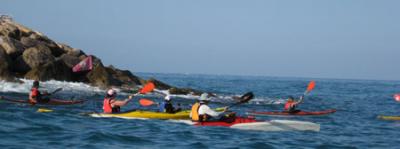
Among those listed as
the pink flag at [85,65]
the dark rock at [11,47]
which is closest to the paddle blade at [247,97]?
the pink flag at [85,65]

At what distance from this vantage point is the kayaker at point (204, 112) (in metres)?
19.8

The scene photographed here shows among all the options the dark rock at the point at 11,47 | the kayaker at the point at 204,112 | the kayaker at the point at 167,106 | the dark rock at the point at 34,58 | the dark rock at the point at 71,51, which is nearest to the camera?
the kayaker at the point at 204,112

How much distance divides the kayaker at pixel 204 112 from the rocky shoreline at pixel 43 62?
20.6 metres

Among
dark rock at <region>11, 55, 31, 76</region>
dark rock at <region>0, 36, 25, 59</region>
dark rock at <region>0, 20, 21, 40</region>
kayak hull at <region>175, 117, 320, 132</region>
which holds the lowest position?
kayak hull at <region>175, 117, 320, 132</region>

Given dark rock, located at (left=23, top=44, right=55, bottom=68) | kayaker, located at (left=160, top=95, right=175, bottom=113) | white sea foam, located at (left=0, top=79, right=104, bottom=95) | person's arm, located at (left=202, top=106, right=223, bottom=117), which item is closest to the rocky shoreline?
dark rock, located at (left=23, top=44, right=55, bottom=68)

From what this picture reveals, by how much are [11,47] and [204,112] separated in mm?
23590

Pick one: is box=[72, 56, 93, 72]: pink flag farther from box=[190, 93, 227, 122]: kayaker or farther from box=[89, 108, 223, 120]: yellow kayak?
box=[190, 93, 227, 122]: kayaker

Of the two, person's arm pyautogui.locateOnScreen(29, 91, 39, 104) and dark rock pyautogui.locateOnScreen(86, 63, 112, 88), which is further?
dark rock pyautogui.locateOnScreen(86, 63, 112, 88)

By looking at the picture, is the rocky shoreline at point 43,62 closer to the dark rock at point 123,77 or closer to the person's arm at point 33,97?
the dark rock at point 123,77

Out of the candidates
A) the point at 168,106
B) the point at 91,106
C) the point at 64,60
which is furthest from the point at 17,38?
the point at 168,106

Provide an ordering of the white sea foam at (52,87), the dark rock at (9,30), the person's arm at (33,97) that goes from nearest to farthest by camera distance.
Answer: the person's arm at (33,97)
the white sea foam at (52,87)
the dark rock at (9,30)

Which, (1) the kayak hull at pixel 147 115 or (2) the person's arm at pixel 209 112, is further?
(1) the kayak hull at pixel 147 115

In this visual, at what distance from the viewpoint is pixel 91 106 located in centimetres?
2916

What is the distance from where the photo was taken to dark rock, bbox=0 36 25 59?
130ft
